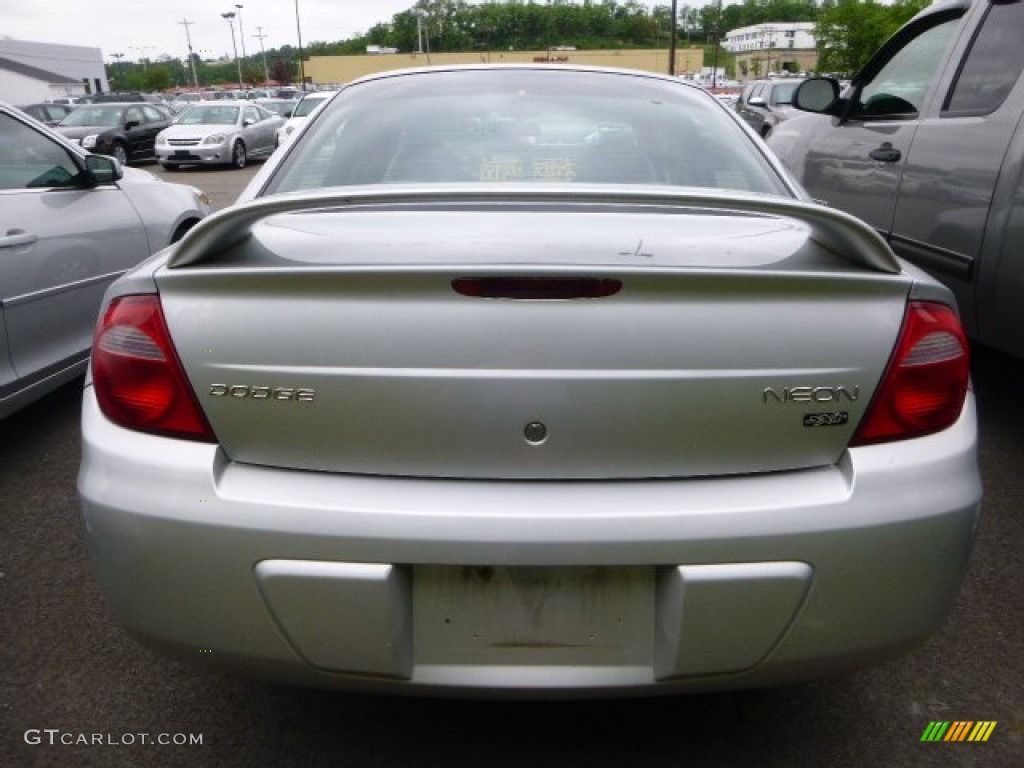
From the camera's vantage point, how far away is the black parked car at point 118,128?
62.3ft

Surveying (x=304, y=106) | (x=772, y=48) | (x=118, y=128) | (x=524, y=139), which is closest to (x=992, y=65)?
(x=524, y=139)

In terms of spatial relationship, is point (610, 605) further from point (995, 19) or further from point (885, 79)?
point (885, 79)

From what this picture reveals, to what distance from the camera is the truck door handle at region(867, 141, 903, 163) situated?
4.21 meters

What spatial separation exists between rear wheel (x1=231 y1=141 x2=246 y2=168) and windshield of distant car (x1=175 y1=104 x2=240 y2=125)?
0.70 m

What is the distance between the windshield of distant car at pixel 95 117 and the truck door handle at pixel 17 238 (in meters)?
18.4

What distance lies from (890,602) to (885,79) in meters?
4.04

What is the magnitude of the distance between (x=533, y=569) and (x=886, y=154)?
363 cm

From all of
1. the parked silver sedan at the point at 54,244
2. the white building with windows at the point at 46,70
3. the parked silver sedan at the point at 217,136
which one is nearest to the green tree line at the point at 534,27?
the white building with windows at the point at 46,70

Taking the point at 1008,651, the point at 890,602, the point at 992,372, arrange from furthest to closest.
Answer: the point at 992,372
the point at 1008,651
the point at 890,602

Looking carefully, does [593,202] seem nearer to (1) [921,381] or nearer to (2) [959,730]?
(1) [921,381]

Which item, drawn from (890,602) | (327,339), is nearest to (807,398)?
(890,602)

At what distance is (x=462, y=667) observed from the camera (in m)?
1.57

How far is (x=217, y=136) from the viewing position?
61.5 feet

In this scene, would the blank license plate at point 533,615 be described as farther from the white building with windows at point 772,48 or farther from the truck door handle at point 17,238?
the white building with windows at point 772,48
